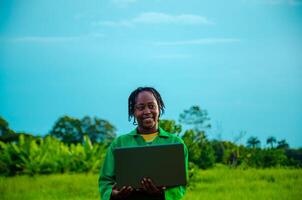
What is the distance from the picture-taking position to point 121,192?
6.13ft

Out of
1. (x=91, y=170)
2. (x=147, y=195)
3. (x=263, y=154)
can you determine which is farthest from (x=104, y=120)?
(x=147, y=195)

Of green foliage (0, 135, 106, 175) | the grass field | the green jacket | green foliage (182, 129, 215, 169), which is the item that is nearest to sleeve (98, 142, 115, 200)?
the green jacket

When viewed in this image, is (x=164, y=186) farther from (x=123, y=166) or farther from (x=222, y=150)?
(x=222, y=150)

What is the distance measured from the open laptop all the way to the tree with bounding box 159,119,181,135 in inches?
95.4

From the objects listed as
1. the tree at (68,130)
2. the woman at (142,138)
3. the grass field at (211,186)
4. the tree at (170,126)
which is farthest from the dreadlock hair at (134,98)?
the tree at (68,130)

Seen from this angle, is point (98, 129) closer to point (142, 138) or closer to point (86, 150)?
point (86, 150)

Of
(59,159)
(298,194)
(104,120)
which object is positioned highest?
(104,120)

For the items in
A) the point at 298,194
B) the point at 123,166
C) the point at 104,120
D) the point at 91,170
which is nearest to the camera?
the point at 123,166

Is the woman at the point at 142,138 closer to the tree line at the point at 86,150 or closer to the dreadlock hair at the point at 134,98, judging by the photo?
the dreadlock hair at the point at 134,98

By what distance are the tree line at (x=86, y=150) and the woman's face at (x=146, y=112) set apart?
2753 millimetres

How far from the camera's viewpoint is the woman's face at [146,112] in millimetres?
1980

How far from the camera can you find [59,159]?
18.1 ft

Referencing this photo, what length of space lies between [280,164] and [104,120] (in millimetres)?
1667

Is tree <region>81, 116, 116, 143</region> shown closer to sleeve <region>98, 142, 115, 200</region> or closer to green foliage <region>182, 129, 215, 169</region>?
green foliage <region>182, 129, 215, 169</region>
